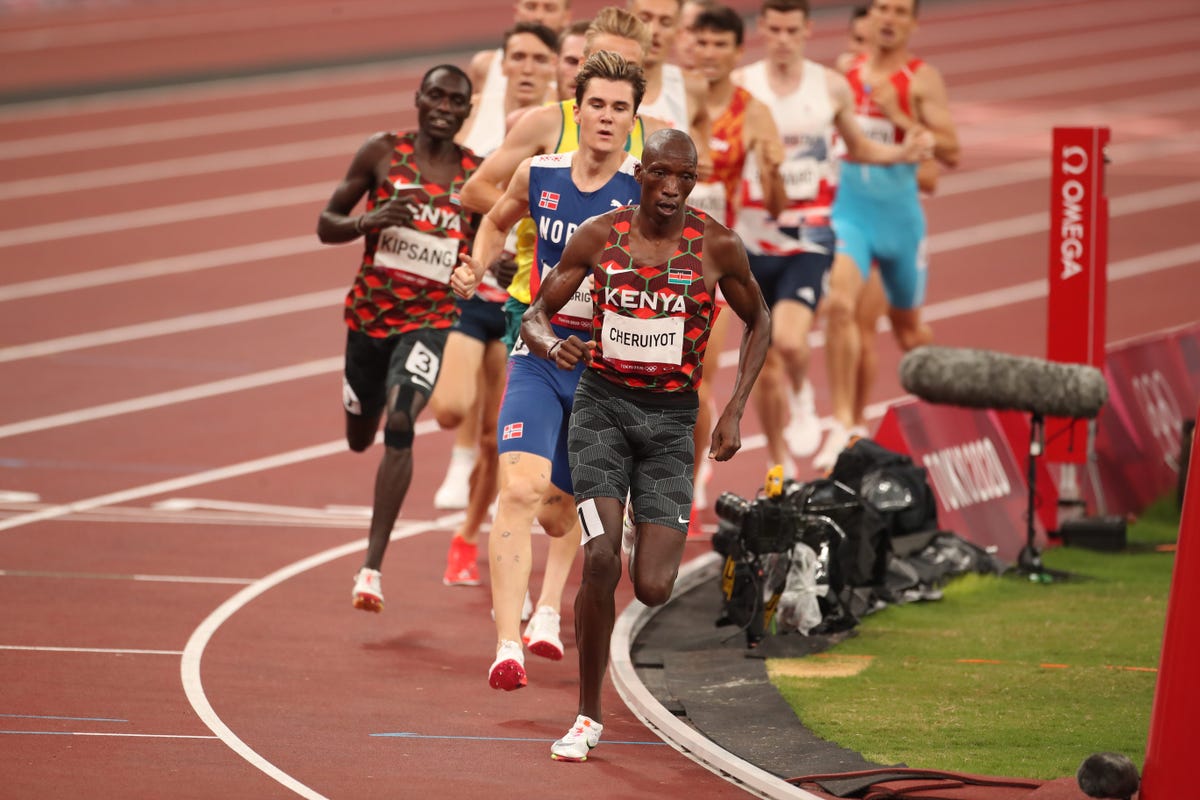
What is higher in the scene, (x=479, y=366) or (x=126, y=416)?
(x=479, y=366)

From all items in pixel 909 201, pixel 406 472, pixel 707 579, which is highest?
pixel 909 201

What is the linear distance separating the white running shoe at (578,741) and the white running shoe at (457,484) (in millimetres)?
4520

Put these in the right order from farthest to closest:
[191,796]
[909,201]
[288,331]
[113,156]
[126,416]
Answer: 1. [113,156]
2. [288,331]
3. [126,416]
4. [909,201]
5. [191,796]

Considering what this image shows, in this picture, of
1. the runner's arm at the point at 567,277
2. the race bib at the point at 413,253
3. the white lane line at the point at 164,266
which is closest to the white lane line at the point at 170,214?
the white lane line at the point at 164,266

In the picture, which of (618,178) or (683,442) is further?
(618,178)

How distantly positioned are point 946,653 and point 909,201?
15.3 feet

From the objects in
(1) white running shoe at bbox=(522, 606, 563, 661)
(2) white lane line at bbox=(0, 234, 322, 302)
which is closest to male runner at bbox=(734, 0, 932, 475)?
(1) white running shoe at bbox=(522, 606, 563, 661)

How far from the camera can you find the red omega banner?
36.6ft

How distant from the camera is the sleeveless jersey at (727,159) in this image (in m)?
11.0

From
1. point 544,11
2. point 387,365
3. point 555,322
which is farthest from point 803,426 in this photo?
point 555,322

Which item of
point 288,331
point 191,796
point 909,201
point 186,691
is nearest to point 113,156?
point 288,331

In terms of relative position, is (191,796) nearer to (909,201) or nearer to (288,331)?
(909,201)

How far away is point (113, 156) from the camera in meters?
23.7

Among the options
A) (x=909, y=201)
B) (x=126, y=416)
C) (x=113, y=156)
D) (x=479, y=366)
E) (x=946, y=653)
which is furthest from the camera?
(x=113, y=156)
